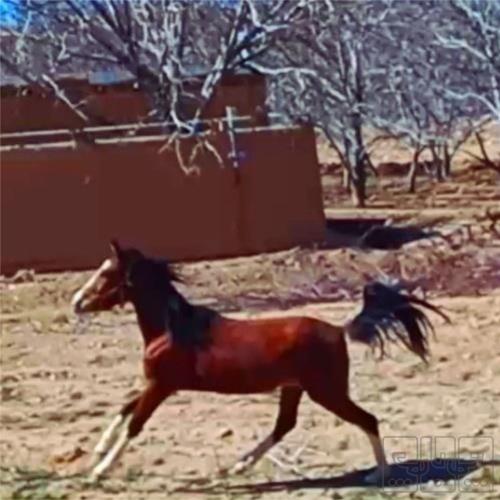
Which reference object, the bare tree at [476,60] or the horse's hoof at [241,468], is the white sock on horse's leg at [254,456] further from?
the bare tree at [476,60]

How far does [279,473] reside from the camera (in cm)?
508

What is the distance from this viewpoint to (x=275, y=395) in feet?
19.2

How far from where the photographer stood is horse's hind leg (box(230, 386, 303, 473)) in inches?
199

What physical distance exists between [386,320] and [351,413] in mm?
339

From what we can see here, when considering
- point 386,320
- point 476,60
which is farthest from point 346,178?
point 386,320

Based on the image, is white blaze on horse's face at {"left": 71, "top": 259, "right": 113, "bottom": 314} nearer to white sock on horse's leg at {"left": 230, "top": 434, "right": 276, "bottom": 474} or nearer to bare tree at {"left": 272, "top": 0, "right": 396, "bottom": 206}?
white sock on horse's leg at {"left": 230, "top": 434, "right": 276, "bottom": 474}

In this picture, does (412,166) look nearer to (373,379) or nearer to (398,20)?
(398,20)

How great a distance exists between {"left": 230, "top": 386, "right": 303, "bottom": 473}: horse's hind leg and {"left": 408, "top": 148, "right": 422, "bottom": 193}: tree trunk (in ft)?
12.3

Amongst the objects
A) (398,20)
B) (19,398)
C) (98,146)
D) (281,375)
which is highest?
(398,20)

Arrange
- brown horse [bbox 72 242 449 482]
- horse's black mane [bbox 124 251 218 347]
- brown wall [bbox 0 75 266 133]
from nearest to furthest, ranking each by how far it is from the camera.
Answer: brown horse [bbox 72 242 449 482]
horse's black mane [bbox 124 251 218 347]
brown wall [bbox 0 75 266 133]

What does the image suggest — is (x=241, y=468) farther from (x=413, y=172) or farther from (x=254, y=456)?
(x=413, y=172)

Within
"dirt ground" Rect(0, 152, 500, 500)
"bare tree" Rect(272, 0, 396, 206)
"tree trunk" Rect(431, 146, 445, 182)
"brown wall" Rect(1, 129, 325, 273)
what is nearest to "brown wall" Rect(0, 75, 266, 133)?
"bare tree" Rect(272, 0, 396, 206)

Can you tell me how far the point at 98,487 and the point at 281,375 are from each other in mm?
728

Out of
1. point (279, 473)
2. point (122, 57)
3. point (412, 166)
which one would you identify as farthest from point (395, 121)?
point (279, 473)
